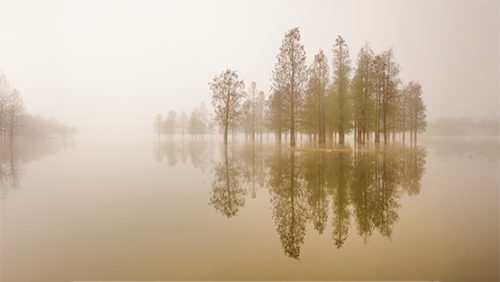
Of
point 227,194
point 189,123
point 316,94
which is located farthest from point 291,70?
point 189,123

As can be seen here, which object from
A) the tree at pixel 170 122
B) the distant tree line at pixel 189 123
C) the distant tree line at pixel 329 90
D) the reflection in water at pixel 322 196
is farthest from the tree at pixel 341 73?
the tree at pixel 170 122

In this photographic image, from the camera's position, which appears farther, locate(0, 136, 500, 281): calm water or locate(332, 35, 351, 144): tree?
locate(332, 35, 351, 144): tree

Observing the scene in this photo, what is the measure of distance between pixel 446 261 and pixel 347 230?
96.8 inches

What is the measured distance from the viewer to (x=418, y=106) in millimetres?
62000

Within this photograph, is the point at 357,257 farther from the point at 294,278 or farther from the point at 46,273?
the point at 46,273

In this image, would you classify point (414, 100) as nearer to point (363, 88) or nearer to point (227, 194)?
point (363, 88)

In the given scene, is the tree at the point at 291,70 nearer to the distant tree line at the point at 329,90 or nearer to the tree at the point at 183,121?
the distant tree line at the point at 329,90

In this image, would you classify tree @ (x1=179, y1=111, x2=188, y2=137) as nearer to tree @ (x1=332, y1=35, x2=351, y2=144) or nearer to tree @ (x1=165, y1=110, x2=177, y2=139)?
tree @ (x1=165, y1=110, x2=177, y2=139)

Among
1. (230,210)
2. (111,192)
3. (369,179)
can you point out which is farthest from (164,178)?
(369,179)

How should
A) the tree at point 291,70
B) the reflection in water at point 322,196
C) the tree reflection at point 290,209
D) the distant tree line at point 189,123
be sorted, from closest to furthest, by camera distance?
the tree reflection at point 290,209, the reflection in water at point 322,196, the tree at point 291,70, the distant tree line at point 189,123

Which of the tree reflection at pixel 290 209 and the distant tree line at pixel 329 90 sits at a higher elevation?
the distant tree line at pixel 329 90

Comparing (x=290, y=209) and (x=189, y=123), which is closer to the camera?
(x=290, y=209)

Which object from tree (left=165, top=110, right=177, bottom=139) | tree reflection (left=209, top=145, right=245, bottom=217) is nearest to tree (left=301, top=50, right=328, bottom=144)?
tree reflection (left=209, top=145, right=245, bottom=217)

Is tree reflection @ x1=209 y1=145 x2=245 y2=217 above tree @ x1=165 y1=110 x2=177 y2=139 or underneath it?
underneath
